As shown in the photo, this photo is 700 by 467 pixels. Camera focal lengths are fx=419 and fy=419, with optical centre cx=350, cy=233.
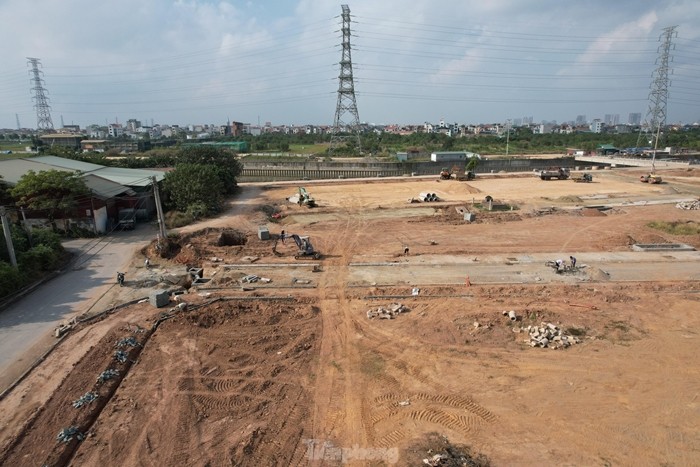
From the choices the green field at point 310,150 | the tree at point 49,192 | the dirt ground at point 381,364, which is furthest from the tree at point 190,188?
the green field at point 310,150

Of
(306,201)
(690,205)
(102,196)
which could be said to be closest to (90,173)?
(102,196)

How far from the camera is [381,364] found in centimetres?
1252

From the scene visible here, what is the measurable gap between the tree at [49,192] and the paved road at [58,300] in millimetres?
2307

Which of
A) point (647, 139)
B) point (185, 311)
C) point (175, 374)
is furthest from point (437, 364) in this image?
point (647, 139)

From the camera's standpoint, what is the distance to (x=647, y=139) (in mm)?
98812

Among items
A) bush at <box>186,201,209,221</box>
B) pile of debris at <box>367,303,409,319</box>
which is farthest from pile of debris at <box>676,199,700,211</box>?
bush at <box>186,201,209,221</box>

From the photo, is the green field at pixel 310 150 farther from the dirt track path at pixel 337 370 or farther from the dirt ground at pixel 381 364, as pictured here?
the dirt track path at pixel 337 370

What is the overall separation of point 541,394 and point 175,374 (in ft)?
33.1

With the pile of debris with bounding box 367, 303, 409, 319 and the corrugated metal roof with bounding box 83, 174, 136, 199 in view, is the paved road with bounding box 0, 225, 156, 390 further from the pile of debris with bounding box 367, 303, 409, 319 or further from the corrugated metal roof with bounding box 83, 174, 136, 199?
the pile of debris with bounding box 367, 303, 409, 319

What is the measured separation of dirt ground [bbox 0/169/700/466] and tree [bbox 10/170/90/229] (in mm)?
6401

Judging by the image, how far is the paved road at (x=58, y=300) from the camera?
42.8 ft

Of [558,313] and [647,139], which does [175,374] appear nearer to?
[558,313]

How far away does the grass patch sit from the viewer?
25891mm

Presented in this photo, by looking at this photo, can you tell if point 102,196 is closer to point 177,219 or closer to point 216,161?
point 177,219
